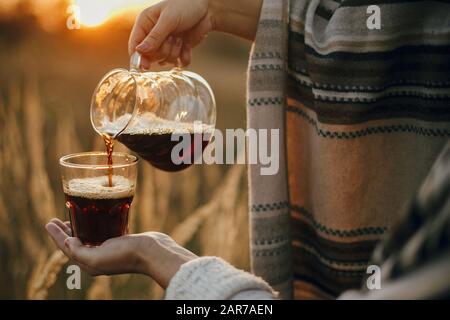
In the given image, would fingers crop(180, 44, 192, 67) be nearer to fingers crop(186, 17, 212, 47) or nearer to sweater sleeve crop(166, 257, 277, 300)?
fingers crop(186, 17, 212, 47)

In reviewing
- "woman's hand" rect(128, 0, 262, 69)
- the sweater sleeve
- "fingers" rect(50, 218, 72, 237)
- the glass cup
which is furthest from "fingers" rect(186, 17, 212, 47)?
the sweater sleeve

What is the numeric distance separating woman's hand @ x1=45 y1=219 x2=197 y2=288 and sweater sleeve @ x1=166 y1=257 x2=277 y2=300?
0.55 feet

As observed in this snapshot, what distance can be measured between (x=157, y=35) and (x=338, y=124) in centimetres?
47

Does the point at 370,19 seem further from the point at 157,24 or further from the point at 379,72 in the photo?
the point at 157,24

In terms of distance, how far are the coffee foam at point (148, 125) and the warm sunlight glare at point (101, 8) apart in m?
1.08

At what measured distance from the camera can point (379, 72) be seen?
57.4 inches

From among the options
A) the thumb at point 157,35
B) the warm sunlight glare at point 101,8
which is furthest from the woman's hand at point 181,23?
the warm sunlight glare at point 101,8

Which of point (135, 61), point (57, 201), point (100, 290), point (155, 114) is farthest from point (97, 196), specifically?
point (57, 201)

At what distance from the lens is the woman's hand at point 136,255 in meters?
1.28

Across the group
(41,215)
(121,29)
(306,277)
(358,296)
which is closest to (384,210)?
(306,277)

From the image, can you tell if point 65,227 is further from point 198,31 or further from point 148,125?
point 198,31

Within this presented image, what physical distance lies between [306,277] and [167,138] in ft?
1.64

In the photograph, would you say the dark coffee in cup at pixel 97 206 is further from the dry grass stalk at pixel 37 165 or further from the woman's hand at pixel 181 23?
the dry grass stalk at pixel 37 165

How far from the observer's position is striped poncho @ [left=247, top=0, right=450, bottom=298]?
57.0 inches
